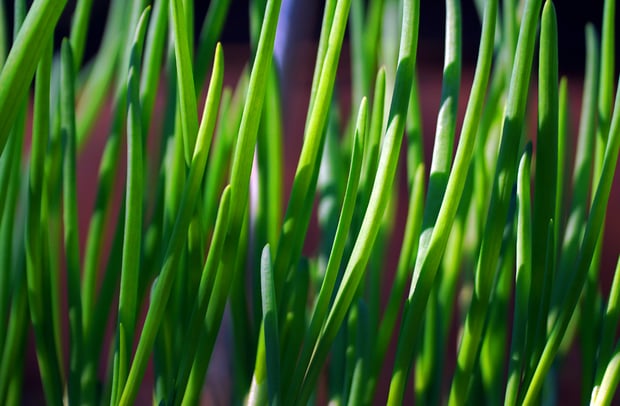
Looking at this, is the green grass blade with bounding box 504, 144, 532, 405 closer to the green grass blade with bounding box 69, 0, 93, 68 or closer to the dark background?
the green grass blade with bounding box 69, 0, 93, 68

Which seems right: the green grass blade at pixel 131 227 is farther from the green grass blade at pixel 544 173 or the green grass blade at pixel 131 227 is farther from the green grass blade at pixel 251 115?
the green grass blade at pixel 544 173

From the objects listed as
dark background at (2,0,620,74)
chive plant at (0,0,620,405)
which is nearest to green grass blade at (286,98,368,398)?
chive plant at (0,0,620,405)

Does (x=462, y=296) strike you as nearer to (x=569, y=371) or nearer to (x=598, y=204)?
(x=598, y=204)

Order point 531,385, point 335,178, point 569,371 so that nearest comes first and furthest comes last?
point 531,385 → point 335,178 → point 569,371

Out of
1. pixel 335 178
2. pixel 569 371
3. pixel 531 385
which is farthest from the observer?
pixel 569 371

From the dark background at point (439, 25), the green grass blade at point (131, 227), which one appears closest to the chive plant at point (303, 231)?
the green grass blade at point (131, 227)

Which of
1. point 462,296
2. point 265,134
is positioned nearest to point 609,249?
point 462,296
